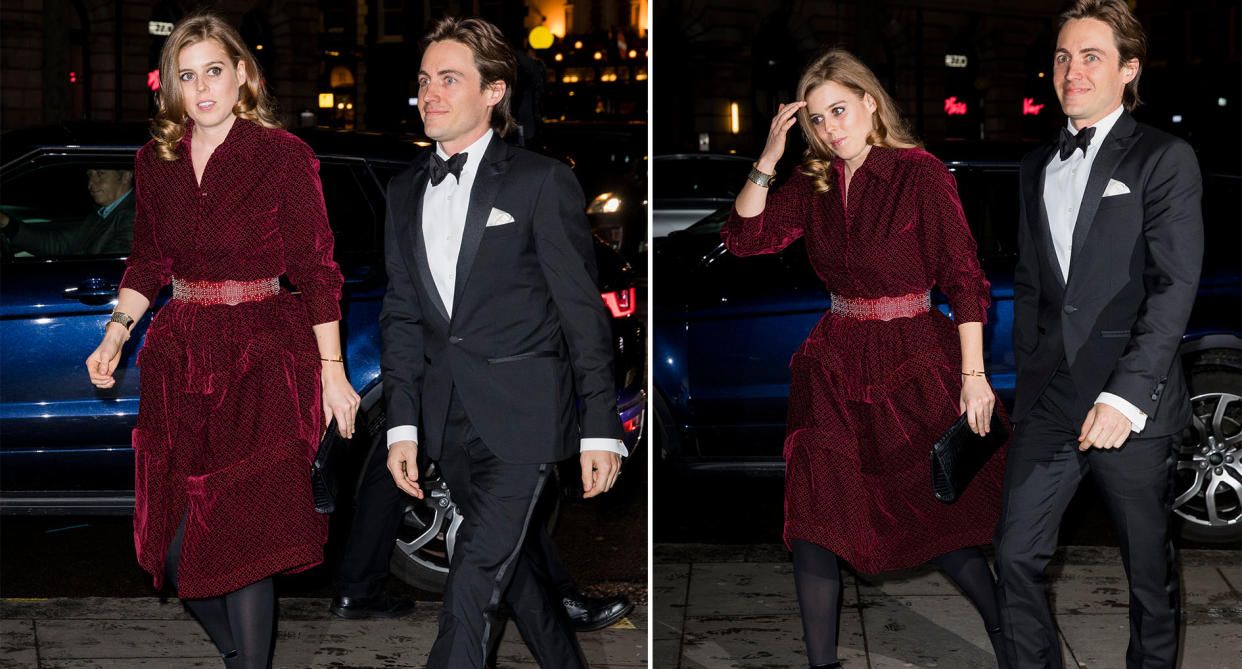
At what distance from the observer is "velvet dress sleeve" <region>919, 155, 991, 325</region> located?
417 centimetres

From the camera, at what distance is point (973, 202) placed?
21.6ft

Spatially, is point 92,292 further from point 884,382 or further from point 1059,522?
point 1059,522

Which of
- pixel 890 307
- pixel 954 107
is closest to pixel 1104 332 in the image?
pixel 890 307

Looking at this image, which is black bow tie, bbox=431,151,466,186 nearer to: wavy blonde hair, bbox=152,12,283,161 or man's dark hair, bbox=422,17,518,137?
man's dark hair, bbox=422,17,518,137

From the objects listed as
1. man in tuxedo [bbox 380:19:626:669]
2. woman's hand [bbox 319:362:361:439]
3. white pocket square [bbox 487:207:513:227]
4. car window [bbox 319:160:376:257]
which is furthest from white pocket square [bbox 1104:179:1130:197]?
car window [bbox 319:160:376:257]

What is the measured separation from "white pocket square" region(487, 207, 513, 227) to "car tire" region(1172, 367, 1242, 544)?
407cm

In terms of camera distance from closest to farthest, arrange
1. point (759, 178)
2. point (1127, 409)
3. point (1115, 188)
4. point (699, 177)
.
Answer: point (1127, 409) < point (1115, 188) < point (759, 178) < point (699, 177)

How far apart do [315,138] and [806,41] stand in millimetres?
34750

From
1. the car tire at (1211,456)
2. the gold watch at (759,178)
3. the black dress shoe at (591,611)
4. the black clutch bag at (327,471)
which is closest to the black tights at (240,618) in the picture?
the black clutch bag at (327,471)

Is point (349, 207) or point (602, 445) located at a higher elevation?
point (349, 207)

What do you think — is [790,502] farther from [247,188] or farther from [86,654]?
[86,654]

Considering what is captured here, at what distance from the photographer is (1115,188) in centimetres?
383

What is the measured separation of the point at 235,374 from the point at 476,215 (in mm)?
840

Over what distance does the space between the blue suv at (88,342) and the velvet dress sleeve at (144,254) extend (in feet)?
4.66
